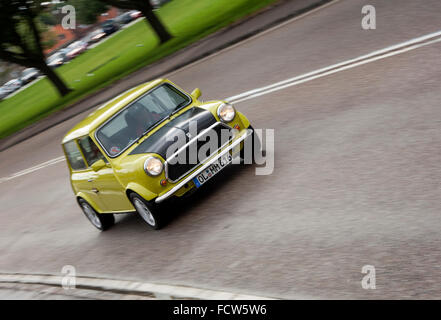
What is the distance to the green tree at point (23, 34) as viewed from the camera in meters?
26.8

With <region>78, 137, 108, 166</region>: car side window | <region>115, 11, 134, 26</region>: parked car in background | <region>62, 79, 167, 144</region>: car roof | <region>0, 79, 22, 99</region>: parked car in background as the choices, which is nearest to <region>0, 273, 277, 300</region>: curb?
<region>78, 137, 108, 166</region>: car side window

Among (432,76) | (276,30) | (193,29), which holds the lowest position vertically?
(193,29)

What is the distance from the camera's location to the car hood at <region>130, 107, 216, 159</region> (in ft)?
25.2

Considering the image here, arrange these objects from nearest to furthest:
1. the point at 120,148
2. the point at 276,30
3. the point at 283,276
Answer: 1. the point at 283,276
2. the point at 120,148
3. the point at 276,30

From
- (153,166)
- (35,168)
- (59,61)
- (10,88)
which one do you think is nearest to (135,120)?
(153,166)

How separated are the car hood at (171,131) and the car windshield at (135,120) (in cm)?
29

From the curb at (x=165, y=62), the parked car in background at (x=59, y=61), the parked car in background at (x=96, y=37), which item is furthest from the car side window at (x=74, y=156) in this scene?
the parked car in background at (x=96, y=37)

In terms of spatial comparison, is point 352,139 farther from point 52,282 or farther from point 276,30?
point 276,30

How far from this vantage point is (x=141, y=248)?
7.82 meters

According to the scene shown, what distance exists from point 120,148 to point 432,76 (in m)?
4.76

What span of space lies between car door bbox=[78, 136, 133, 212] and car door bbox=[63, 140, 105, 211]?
125 mm

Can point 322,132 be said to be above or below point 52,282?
above

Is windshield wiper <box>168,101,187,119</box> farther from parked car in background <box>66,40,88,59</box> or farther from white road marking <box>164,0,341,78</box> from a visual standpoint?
parked car in background <box>66,40,88,59</box>
